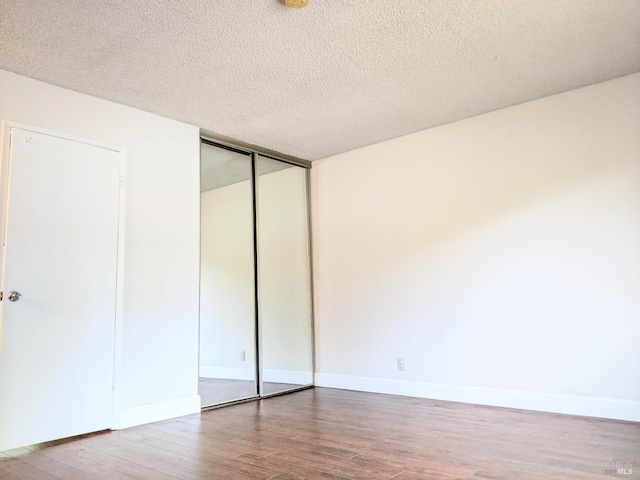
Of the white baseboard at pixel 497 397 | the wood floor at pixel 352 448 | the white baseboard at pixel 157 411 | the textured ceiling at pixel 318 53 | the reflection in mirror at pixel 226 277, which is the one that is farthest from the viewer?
the reflection in mirror at pixel 226 277

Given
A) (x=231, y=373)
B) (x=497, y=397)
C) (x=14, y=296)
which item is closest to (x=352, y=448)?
(x=497, y=397)

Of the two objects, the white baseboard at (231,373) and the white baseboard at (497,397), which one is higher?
the white baseboard at (231,373)

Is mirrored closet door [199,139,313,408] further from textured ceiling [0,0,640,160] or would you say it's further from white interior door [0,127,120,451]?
white interior door [0,127,120,451]

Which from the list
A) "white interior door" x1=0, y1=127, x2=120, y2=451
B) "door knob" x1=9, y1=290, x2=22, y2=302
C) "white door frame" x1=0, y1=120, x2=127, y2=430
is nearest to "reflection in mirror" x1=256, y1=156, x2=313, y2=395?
"white door frame" x1=0, y1=120, x2=127, y2=430

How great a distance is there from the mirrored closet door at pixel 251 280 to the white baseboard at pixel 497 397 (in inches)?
21.2

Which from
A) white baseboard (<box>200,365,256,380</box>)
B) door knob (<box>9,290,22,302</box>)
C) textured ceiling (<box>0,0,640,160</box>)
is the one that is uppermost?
textured ceiling (<box>0,0,640,160</box>)

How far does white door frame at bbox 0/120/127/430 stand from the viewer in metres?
2.90

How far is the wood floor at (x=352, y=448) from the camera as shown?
230cm

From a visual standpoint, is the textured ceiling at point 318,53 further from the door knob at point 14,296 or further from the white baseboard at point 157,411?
the white baseboard at point 157,411

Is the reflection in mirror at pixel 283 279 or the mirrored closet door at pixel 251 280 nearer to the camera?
the mirrored closet door at pixel 251 280

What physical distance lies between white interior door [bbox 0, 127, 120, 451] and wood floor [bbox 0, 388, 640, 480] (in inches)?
8.9

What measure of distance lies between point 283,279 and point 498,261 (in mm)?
2094

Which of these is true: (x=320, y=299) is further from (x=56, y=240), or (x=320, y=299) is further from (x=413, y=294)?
(x=56, y=240)

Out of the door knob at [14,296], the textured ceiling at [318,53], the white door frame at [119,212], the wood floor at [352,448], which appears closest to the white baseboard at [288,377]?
the wood floor at [352,448]
